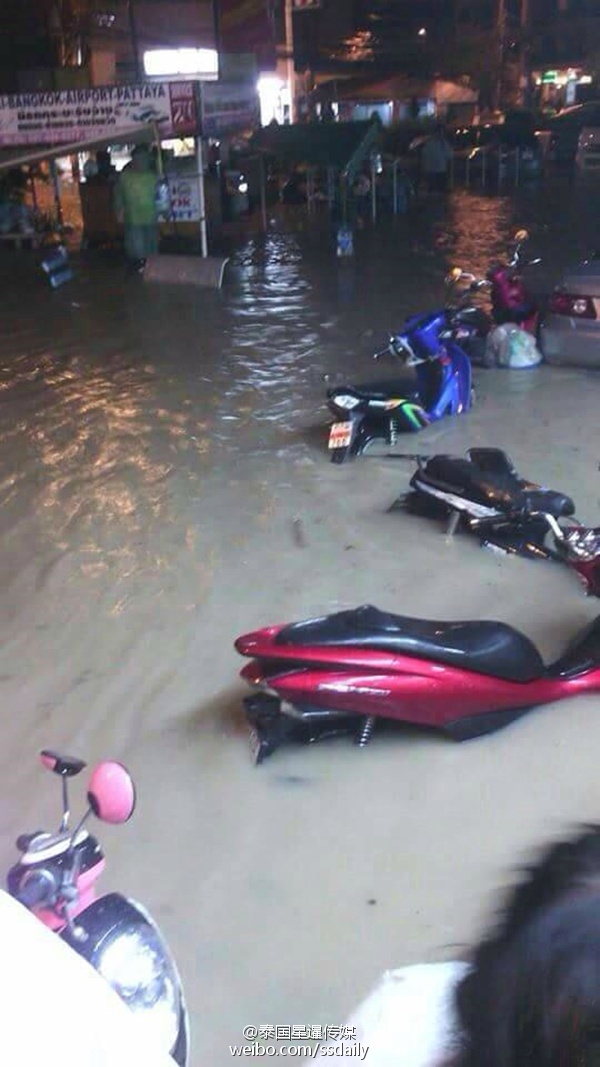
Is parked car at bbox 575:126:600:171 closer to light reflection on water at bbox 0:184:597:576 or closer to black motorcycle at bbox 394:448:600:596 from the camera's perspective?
light reflection on water at bbox 0:184:597:576

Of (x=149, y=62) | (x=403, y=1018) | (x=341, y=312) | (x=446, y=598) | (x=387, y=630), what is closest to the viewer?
(x=403, y=1018)

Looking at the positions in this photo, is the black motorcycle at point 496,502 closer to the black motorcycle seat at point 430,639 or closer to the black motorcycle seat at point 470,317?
the black motorcycle seat at point 430,639

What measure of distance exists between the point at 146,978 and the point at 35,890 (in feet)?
0.93

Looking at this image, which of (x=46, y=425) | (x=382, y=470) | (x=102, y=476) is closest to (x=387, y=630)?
(x=382, y=470)

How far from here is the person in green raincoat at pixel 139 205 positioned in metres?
15.1

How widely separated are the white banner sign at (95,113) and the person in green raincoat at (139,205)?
0.60 m

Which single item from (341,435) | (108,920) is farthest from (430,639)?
(341,435)

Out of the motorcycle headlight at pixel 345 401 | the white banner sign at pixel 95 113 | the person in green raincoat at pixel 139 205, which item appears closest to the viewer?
the motorcycle headlight at pixel 345 401

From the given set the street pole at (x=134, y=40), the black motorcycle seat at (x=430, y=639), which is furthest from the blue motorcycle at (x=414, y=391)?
the street pole at (x=134, y=40)

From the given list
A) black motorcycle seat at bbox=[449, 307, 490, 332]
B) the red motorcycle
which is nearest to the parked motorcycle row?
the red motorcycle

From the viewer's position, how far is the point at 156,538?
5.77 metres

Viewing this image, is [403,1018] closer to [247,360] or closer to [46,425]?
[46,425]

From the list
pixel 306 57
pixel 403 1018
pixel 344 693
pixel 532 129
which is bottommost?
pixel 403 1018

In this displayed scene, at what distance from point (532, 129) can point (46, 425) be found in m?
26.3
